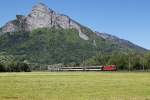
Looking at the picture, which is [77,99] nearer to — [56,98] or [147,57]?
[56,98]

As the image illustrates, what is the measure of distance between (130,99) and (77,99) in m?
3.21

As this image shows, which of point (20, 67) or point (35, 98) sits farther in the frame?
point (20, 67)

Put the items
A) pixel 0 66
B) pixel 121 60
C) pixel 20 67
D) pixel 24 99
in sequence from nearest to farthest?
1. pixel 24 99
2. pixel 0 66
3. pixel 20 67
4. pixel 121 60

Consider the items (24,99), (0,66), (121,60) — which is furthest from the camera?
(121,60)

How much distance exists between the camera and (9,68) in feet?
575

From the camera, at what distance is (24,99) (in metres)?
25.3

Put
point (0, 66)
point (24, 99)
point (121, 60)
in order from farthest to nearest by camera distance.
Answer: point (121, 60)
point (0, 66)
point (24, 99)

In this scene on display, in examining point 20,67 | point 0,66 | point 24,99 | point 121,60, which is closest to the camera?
point 24,99

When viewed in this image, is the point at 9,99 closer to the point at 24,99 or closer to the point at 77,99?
the point at 24,99

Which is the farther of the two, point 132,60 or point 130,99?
point 132,60

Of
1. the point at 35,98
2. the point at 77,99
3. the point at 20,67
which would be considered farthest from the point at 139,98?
the point at 20,67

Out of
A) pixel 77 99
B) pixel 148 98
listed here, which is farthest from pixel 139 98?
pixel 77 99

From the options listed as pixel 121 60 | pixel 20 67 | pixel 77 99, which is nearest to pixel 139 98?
pixel 77 99

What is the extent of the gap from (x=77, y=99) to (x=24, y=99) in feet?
10.5
